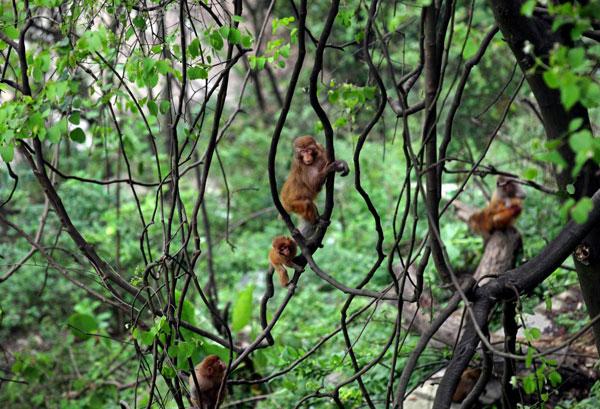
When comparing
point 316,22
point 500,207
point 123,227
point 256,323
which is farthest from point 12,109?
point 316,22

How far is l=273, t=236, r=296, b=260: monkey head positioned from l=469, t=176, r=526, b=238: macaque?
2.90 meters

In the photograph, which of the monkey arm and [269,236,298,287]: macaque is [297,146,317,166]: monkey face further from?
the monkey arm

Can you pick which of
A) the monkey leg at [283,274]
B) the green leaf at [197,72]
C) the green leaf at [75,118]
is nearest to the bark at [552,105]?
the green leaf at [197,72]

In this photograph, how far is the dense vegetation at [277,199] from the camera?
3332 mm

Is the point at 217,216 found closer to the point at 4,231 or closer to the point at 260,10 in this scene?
the point at 4,231

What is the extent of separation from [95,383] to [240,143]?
637cm

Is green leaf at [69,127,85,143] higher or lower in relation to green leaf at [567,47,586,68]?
higher

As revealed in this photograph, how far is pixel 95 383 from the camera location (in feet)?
24.8

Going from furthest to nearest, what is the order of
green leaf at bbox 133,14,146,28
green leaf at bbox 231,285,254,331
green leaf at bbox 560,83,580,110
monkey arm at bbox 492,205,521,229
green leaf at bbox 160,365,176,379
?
1. green leaf at bbox 231,285,254,331
2. monkey arm at bbox 492,205,521,229
3. green leaf at bbox 160,365,176,379
4. green leaf at bbox 133,14,146,28
5. green leaf at bbox 560,83,580,110

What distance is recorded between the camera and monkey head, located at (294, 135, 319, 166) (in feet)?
15.2

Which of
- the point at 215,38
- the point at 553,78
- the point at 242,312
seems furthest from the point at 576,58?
the point at 242,312

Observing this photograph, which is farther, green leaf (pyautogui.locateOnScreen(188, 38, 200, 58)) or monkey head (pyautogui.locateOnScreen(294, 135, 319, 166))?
monkey head (pyautogui.locateOnScreen(294, 135, 319, 166))

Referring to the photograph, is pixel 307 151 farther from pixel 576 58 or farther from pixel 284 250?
pixel 576 58

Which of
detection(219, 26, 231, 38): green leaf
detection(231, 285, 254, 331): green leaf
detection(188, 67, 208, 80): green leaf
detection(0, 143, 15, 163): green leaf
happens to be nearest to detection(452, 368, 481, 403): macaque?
detection(231, 285, 254, 331): green leaf
